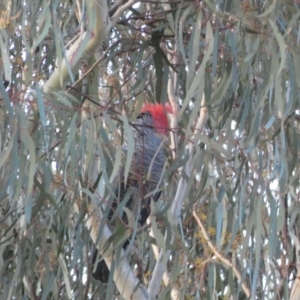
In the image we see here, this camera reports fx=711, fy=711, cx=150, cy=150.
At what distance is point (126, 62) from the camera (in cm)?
192

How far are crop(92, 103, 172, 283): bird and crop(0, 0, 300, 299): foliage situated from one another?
0.07 metres

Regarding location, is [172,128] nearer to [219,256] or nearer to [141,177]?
[141,177]

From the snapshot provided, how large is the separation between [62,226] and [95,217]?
8 cm

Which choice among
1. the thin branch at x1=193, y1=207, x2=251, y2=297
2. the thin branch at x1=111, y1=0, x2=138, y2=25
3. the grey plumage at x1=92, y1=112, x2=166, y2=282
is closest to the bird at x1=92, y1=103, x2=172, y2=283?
the grey plumage at x1=92, y1=112, x2=166, y2=282

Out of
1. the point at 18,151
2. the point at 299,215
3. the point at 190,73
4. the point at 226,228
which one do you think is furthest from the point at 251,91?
the point at 299,215

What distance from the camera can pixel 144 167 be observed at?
2.16 meters

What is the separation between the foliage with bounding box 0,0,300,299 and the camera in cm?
132

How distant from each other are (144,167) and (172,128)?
58 cm

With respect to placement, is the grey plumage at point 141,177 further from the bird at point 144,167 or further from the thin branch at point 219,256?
the thin branch at point 219,256

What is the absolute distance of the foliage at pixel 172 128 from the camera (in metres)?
1.32

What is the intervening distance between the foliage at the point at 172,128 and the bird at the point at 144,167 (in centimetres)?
7

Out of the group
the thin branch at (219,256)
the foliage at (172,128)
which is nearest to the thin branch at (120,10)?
the foliage at (172,128)

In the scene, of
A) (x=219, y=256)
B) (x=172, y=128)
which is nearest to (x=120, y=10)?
(x=172, y=128)

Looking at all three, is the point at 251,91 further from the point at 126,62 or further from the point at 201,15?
the point at 126,62
